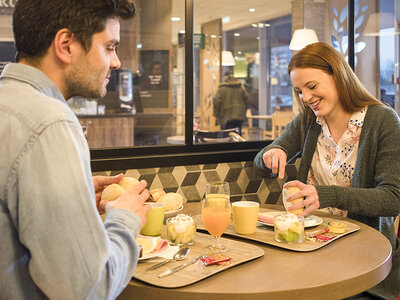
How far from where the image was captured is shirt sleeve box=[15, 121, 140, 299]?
85 cm

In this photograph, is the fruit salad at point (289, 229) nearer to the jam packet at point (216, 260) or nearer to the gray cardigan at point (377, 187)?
the jam packet at point (216, 260)

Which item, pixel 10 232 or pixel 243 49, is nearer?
pixel 10 232

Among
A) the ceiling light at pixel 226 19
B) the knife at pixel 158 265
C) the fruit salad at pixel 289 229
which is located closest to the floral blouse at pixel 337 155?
the fruit salad at pixel 289 229

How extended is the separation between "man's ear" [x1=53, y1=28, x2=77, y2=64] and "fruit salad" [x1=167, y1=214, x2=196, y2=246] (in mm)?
664

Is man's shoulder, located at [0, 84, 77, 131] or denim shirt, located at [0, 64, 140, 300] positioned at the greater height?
man's shoulder, located at [0, 84, 77, 131]

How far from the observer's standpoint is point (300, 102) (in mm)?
2441

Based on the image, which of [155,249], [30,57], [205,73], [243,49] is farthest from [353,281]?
[243,49]

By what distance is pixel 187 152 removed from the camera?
2.86 metres

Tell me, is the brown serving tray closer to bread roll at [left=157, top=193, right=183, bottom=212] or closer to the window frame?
bread roll at [left=157, top=193, right=183, bottom=212]

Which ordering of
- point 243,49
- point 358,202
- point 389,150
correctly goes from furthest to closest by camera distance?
point 243,49
point 389,150
point 358,202

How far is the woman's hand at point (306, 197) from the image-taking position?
174 cm

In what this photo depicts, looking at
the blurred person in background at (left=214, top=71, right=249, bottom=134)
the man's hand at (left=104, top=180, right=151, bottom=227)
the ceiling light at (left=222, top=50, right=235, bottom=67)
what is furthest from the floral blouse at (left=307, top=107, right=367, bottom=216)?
the ceiling light at (left=222, top=50, right=235, bottom=67)

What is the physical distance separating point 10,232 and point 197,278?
1.62 feet

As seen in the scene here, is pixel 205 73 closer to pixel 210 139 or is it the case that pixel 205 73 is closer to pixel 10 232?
pixel 210 139
